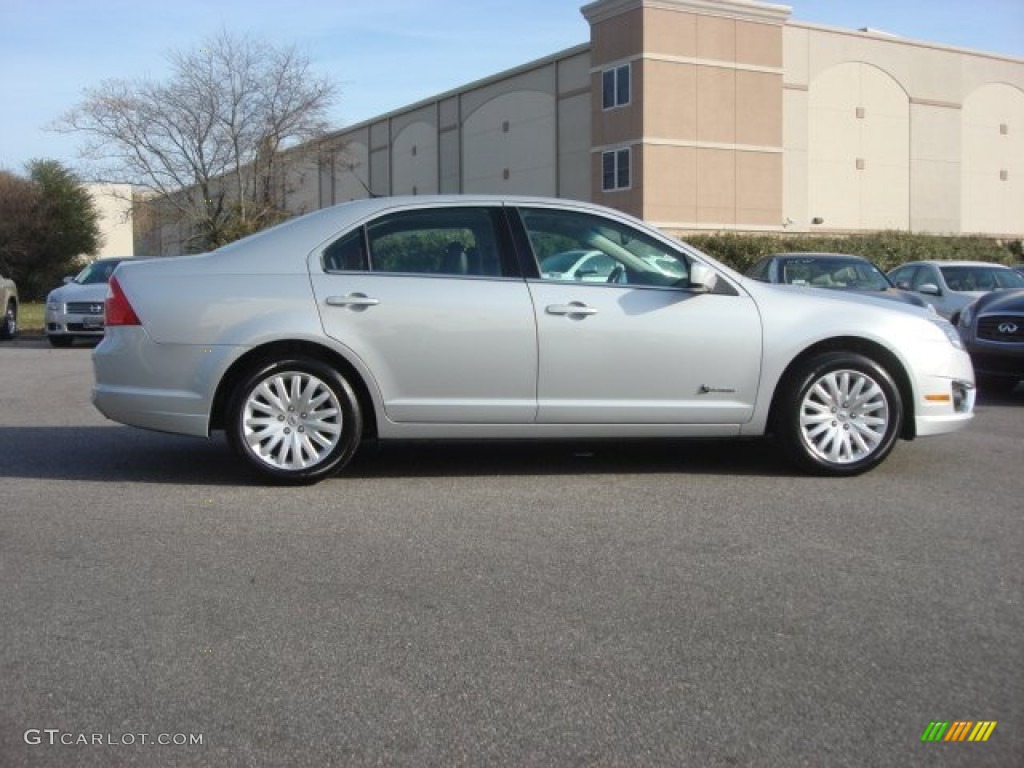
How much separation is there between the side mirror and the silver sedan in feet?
0.04

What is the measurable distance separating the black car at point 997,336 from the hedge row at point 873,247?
20.1m

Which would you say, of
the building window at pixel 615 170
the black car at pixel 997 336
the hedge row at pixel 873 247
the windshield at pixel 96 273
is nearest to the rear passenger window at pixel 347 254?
the black car at pixel 997 336

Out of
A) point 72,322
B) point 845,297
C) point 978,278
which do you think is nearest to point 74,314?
point 72,322

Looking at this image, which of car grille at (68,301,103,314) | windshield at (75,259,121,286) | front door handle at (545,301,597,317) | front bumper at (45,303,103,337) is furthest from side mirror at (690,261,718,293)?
windshield at (75,259,121,286)

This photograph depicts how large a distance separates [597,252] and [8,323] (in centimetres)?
1758

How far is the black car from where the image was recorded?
36.2 ft

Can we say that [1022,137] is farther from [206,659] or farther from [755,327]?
[206,659]

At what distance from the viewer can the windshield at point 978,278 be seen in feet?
51.0

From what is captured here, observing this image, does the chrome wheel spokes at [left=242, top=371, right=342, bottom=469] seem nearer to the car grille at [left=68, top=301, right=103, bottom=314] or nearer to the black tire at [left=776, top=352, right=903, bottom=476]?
the black tire at [left=776, top=352, right=903, bottom=476]

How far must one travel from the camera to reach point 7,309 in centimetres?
2105

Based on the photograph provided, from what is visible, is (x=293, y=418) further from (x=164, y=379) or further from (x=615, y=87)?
(x=615, y=87)

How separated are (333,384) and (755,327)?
2503mm

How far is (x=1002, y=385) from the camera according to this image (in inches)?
477

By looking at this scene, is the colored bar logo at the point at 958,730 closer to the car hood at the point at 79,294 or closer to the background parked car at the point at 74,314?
the background parked car at the point at 74,314
